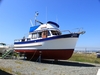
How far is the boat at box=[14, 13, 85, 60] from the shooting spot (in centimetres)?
1767

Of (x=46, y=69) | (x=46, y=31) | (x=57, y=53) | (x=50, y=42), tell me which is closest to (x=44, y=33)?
(x=46, y=31)

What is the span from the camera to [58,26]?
21203mm

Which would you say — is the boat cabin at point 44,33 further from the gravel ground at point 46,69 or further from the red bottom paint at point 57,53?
the gravel ground at point 46,69

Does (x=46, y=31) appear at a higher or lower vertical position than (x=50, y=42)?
higher

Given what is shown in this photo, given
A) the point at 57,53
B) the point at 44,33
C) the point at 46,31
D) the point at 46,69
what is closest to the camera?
the point at 46,69

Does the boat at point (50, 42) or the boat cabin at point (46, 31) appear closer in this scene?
the boat at point (50, 42)

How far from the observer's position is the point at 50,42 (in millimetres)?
18219

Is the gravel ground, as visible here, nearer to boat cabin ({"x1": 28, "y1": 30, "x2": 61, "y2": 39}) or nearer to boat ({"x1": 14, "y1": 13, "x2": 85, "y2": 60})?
boat ({"x1": 14, "y1": 13, "x2": 85, "y2": 60})

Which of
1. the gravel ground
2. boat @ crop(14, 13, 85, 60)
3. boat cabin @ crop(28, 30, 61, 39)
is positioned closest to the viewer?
the gravel ground

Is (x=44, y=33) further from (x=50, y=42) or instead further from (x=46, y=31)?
(x=50, y=42)

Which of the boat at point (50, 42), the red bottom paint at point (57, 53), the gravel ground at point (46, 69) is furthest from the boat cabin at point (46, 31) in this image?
the gravel ground at point (46, 69)

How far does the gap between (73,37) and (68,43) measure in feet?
2.97

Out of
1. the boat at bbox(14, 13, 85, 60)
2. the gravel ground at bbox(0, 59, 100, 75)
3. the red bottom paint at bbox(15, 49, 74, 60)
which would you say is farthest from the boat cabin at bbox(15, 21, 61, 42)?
the gravel ground at bbox(0, 59, 100, 75)

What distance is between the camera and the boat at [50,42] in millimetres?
17672
